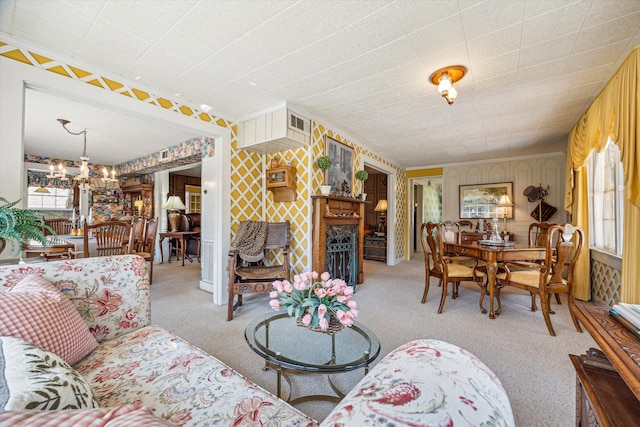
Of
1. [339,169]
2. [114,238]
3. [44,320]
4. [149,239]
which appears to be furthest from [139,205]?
[44,320]

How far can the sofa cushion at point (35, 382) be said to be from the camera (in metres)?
0.55

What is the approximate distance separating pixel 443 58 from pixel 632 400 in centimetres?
236

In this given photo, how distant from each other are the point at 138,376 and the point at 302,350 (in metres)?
0.83

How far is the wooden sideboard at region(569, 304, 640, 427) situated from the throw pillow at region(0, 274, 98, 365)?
72.1 inches

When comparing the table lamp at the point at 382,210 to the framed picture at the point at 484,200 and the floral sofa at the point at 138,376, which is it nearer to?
the framed picture at the point at 484,200

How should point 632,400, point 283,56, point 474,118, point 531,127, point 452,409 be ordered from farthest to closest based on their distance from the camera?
point 531,127, point 474,118, point 283,56, point 632,400, point 452,409

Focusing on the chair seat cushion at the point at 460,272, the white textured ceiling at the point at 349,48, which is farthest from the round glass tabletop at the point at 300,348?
the white textured ceiling at the point at 349,48

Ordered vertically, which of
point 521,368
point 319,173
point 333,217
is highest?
point 319,173

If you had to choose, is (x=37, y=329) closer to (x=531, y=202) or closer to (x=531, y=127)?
(x=531, y=127)

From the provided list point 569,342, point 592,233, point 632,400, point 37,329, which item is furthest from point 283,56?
point 592,233

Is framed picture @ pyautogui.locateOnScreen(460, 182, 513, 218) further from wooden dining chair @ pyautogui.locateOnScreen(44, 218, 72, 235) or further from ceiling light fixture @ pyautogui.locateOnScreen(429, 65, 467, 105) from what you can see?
wooden dining chair @ pyautogui.locateOnScreen(44, 218, 72, 235)

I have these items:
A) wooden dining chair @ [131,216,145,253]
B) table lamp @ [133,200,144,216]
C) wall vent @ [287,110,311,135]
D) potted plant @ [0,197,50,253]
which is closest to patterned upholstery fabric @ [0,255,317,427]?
potted plant @ [0,197,50,253]

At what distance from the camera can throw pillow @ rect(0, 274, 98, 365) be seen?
91 cm

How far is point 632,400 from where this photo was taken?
81 centimetres
